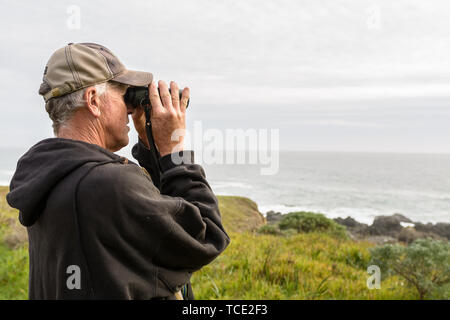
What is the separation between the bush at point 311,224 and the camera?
36.2 feet

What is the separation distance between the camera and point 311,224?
1139cm

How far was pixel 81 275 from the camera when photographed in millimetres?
1255

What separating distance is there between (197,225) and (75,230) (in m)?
0.45

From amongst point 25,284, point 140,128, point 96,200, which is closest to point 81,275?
point 96,200

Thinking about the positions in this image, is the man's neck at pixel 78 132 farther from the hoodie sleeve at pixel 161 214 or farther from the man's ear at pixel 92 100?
the hoodie sleeve at pixel 161 214

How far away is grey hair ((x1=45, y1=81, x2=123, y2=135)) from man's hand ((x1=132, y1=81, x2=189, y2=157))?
223 mm

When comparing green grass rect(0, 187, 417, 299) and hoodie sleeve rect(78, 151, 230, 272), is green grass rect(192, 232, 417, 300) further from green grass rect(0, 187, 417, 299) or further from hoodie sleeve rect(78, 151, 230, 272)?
hoodie sleeve rect(78, 151, 230, 272)

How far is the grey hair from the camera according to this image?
146cm

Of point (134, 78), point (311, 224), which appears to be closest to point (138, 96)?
point (134, 78)

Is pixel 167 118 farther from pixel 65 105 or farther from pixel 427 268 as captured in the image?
pixel 427 268

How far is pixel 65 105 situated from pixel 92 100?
110 millimetres

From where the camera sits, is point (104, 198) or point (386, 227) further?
point (386, 227)

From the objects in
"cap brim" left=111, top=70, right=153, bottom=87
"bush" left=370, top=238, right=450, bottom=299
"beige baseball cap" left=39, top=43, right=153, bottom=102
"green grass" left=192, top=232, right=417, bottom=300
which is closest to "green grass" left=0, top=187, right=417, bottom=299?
"green grass" left=192, top=232, right=417, bottom=300
